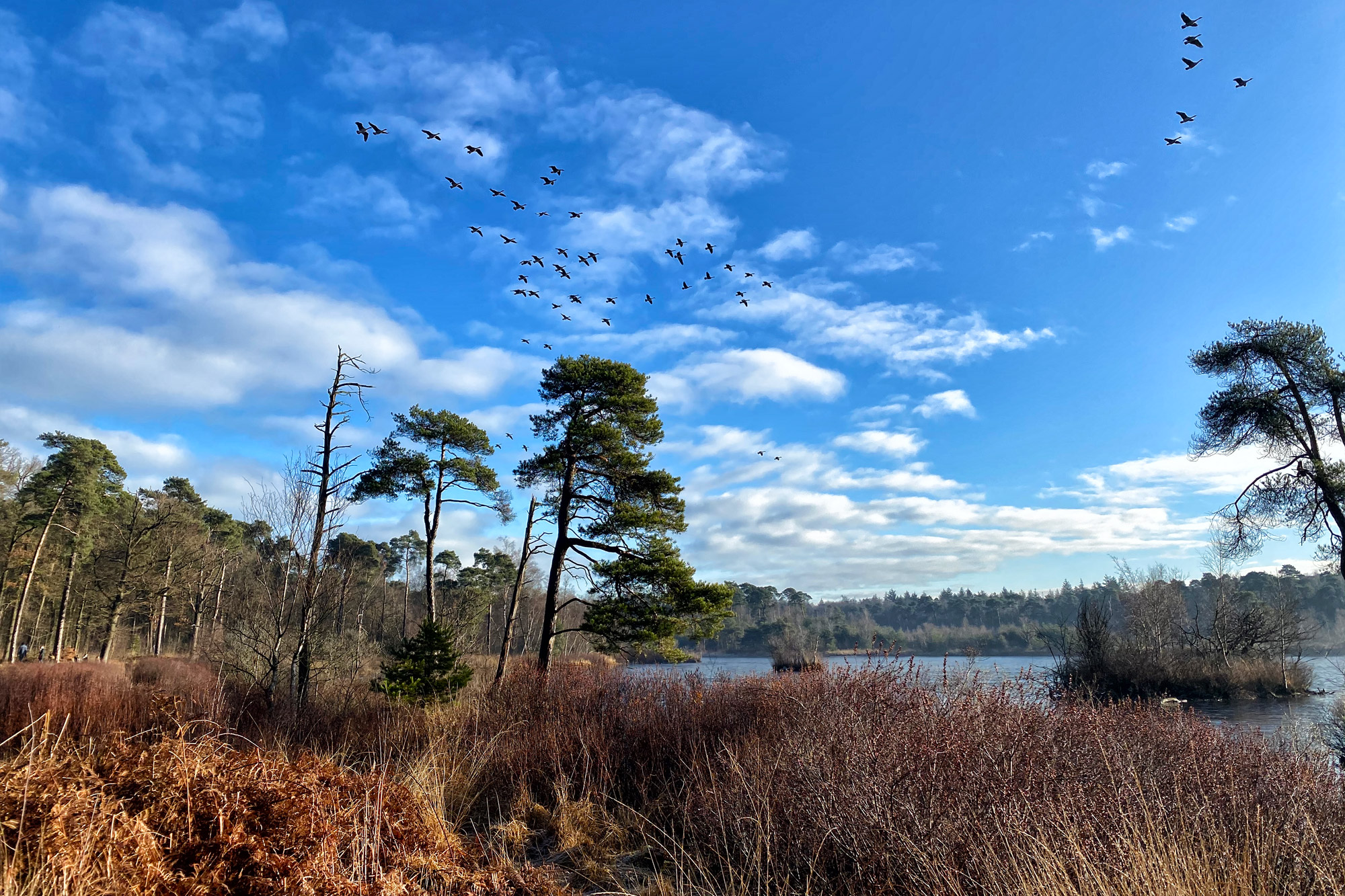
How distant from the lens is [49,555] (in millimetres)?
30766

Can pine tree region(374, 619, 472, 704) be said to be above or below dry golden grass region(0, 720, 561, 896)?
below

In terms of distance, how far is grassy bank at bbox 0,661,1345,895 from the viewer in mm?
3332

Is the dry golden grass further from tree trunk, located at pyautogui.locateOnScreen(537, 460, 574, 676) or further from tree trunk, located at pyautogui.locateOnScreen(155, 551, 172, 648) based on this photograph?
tree trunk, located at pyautogui.locateOnScreen(155, 551, 172, 648)

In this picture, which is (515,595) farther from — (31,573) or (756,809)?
(31,573)

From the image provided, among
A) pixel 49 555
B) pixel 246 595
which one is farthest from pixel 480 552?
pixel 246 595

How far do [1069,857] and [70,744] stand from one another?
6.73 m

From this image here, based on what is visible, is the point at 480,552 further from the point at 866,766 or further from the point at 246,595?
the point at 866,766

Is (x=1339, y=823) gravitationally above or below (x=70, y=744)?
below

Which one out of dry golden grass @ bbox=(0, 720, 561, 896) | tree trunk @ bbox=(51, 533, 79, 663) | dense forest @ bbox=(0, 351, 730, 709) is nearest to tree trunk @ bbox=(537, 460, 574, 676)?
dense forest @ bbox=(0, 351, 730, 709)

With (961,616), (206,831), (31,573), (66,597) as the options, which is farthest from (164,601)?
(961,616)

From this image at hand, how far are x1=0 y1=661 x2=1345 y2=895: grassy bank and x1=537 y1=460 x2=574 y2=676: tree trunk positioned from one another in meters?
7.98

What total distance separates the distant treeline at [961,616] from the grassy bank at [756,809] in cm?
5281

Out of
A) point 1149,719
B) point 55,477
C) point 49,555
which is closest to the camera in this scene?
point 1149,719

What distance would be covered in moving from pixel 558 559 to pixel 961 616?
115m
